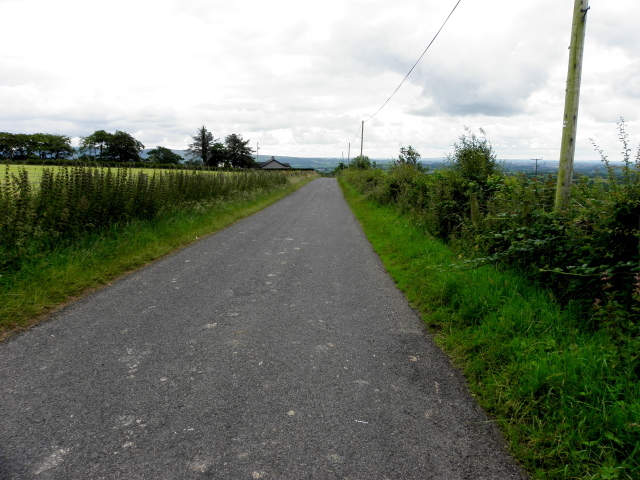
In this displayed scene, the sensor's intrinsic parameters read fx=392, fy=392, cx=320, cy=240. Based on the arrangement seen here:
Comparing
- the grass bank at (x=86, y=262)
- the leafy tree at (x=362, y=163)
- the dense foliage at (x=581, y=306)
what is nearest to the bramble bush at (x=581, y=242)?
the dense foliage at (x=581, y=306)

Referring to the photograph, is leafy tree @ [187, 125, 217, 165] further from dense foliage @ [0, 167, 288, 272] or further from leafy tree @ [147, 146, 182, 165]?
dense foliage @ [0, 167, 288, 272]

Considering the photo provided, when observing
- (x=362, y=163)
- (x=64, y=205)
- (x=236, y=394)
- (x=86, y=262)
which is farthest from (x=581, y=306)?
(x=362, y=163)

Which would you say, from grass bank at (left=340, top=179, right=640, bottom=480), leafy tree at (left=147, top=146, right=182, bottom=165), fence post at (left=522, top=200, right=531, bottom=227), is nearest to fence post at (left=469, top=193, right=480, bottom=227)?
fence post at (left=522, top=200, right=531, bottom=227)

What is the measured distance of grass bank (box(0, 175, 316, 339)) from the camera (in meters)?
4.60

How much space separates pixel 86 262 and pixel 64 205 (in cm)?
156

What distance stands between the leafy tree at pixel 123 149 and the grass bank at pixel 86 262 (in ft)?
216

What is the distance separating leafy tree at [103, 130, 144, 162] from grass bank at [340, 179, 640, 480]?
7296cm

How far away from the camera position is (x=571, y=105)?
16.5 ft

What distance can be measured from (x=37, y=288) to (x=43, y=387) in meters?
2.49

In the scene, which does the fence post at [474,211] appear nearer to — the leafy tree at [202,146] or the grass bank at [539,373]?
the grass bank at [539,373]

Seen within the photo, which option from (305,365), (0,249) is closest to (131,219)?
(0,249)

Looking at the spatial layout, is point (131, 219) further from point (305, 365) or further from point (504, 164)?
point (504, 164)

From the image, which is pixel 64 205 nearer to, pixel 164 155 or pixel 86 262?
pixel 86 262

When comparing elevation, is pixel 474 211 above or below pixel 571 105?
below
